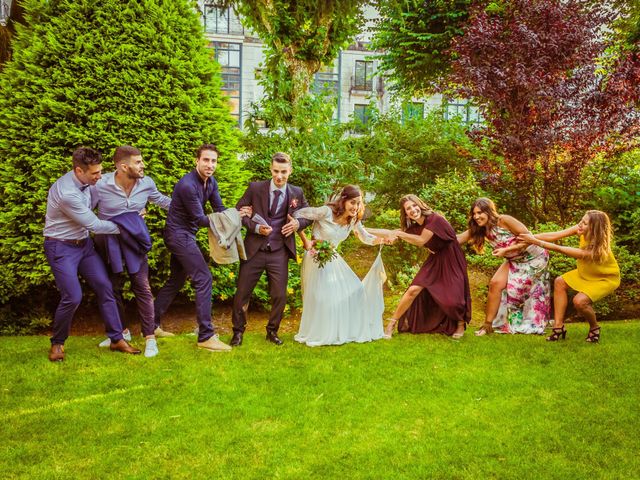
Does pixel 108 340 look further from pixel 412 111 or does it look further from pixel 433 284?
pixel 412 111

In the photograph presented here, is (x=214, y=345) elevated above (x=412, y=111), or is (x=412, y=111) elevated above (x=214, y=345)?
(x=412, y=111)

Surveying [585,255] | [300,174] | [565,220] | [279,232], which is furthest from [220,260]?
[565,220]

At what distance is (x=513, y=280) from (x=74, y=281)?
5544 millimetres

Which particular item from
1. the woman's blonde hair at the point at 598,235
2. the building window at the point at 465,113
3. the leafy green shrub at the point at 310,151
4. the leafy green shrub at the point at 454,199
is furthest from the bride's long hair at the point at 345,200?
the building window at the point at 465,113

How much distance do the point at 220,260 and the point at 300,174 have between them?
11.3 ft

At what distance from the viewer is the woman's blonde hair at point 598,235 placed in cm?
677

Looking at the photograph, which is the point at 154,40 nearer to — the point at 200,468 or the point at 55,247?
the point at 55,247

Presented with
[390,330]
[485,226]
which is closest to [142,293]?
[390,330]

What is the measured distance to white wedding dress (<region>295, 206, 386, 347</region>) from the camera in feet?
22.9

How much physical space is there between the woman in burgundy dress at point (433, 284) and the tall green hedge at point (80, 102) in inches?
126

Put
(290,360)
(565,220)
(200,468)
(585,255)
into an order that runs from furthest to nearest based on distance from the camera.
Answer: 1. (565,220)
2. (585,255)
3. (290,360)
4. (200,468)

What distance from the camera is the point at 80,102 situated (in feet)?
23.1

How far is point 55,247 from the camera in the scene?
5.88 m

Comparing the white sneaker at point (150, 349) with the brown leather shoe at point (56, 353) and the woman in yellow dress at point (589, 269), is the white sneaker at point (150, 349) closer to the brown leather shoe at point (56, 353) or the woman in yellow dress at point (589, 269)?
the brown leather shoe at point (56, 353)
